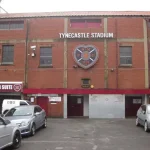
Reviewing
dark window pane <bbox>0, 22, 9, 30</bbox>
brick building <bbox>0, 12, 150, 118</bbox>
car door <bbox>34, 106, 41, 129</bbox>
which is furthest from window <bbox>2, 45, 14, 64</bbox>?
car door <bbox>34, 106, 41, 129</bbox>

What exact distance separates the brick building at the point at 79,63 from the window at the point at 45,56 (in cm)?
9

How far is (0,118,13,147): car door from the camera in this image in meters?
10.5

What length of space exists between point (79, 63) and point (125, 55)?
4.38m

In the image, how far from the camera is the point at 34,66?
93.1ft

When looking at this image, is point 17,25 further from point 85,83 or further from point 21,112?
point 21,112

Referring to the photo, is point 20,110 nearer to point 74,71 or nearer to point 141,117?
point 141,117

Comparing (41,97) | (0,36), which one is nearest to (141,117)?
(41,97)

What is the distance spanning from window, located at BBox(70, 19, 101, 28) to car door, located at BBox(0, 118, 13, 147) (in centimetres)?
1896

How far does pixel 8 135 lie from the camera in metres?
11.0

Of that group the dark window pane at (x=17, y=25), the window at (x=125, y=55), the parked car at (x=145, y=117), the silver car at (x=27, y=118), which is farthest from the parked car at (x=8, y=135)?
the dark window pane at (x=17, y=25)

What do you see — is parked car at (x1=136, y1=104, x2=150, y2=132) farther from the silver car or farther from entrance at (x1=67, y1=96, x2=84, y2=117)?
entrance at (x1=67, y1=96, x2=84, y2=117)

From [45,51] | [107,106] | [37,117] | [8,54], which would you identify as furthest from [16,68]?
[37,117]

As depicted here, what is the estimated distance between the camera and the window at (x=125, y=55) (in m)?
28.1

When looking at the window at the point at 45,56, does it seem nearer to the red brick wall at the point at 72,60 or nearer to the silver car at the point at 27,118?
the red brick wall at the point at 72,60
